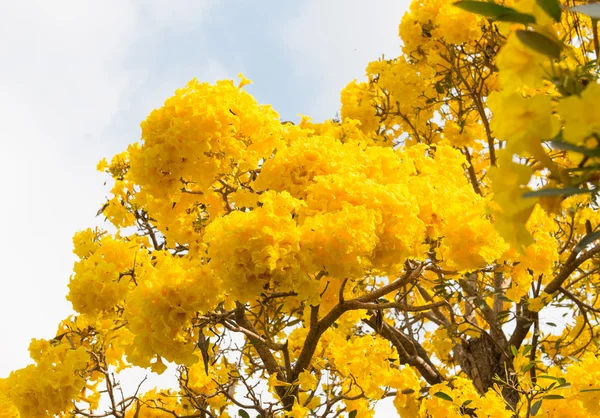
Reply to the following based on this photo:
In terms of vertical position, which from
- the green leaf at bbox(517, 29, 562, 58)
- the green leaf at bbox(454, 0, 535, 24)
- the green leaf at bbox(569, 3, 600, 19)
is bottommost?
the green leaf at bbox(517, 29, 562, 58)

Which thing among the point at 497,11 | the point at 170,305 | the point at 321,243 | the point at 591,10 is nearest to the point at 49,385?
the point at 170,305

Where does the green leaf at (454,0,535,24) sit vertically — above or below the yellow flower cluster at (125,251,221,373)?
below

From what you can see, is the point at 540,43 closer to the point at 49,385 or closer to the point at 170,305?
the point at 170,305

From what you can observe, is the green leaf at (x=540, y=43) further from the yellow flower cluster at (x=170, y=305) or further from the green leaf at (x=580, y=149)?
the yellow flower cluster at (x=170, y=305)

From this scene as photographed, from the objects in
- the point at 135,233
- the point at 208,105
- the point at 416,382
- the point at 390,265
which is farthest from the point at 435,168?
the point at 135,233

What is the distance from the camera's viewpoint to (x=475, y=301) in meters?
5.73

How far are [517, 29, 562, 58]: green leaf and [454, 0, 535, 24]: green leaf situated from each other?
4cm

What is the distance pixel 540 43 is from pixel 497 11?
4.9 inches

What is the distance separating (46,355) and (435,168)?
121 inches

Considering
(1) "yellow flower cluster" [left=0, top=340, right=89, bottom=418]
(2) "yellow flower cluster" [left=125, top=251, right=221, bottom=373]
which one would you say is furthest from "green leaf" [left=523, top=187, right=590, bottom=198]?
(1) "yellow flower cluster" [left=0, top=340, right=89, bottom=418]

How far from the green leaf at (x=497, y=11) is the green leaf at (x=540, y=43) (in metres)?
0.04

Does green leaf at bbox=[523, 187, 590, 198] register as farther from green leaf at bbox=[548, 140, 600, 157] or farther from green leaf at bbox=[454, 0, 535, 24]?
green leaf at bbox=[454, 0, 535, 24]

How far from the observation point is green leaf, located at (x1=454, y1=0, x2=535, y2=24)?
108 centimetres

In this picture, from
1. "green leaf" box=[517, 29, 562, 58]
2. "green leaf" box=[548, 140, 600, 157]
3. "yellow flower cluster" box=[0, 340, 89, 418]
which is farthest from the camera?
"yellow flower cluster" box=[0, 340, 89, 418]
